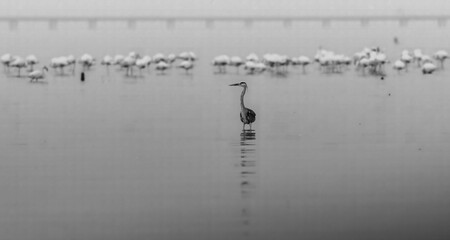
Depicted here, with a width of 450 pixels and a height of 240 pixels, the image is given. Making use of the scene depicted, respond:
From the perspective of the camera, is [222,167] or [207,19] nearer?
[222,167]

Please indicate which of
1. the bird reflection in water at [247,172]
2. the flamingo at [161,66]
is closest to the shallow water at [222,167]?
the bird reflection in water at [247,172]

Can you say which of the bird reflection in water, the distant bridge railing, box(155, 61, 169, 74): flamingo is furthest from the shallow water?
the distant bridge railing

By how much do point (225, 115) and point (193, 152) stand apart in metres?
6.91

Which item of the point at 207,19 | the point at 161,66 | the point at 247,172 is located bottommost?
the point at 247,172

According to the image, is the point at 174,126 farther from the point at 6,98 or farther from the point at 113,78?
the point at 113,78

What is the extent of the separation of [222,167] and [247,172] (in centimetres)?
67

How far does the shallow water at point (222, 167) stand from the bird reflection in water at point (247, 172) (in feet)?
0.09

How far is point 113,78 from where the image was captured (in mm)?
43094

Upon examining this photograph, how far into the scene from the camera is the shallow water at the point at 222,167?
1402cm

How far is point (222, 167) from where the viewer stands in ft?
60.0

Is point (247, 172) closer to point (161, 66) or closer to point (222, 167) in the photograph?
point (222, 167)

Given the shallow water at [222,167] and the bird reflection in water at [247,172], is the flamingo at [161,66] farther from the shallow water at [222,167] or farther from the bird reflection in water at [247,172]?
the bird reflection in water at [247,172]

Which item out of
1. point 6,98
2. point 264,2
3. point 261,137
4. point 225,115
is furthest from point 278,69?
point 264,2

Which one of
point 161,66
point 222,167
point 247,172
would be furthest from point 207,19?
point 247,172
